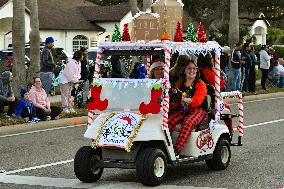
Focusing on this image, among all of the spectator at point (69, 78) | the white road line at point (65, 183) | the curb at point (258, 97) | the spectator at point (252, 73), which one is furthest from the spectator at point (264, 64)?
the white road line at point (65, 183)

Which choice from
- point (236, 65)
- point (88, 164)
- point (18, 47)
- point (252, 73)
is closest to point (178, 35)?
point (88, 164)

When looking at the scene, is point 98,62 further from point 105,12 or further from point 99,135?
point 105,12

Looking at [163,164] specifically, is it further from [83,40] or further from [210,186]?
[83,40]

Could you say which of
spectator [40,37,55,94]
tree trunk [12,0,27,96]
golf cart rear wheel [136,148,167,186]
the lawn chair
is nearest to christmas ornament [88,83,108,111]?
golf cart rear wheel [136,148,167,186]

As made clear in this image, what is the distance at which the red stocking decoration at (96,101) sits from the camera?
1137cm

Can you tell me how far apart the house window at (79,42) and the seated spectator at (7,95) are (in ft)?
109

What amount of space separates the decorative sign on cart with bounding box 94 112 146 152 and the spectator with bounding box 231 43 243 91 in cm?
1722

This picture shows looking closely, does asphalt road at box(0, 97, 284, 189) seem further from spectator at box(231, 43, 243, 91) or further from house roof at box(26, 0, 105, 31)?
house roof at box(26, 0, 105, 31)

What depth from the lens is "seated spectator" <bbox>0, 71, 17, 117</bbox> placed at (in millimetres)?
19516

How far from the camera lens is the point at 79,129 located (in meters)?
18.7

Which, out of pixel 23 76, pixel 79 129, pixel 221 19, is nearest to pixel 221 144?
pixel 79 129

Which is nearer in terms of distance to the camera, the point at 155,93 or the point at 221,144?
the point at 155,93

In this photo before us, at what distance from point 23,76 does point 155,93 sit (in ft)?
37.0

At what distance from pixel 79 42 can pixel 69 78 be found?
32.4 metres
